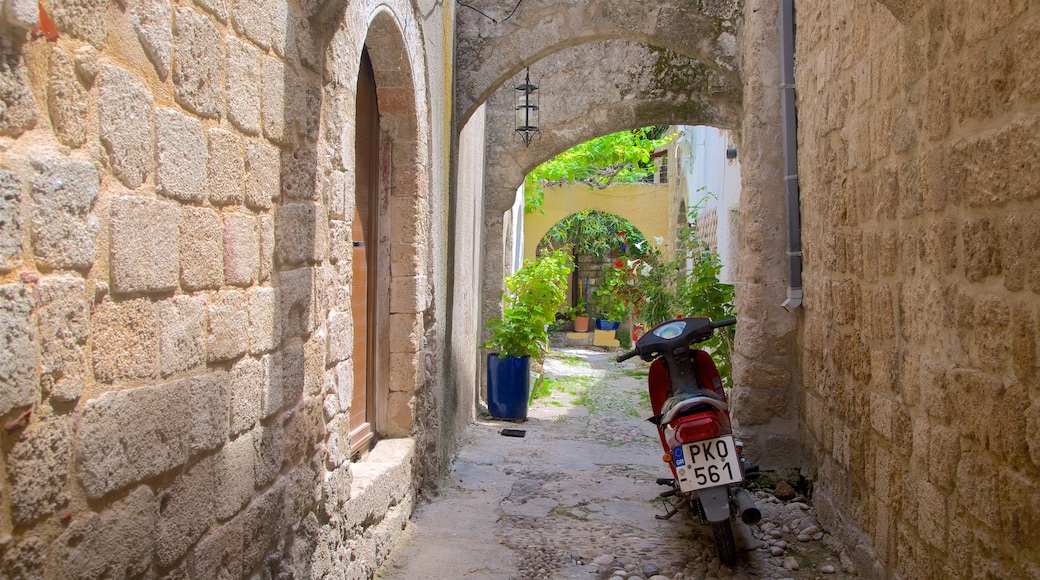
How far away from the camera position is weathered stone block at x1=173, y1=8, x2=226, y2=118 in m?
1.74

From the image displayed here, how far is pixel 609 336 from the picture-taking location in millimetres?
16391

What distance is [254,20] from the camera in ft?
6.86

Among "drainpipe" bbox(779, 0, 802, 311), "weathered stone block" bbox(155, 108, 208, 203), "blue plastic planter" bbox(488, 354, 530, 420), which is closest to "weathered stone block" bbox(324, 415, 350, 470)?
"weathered stone block" bbox(155, 108, 208, 203)

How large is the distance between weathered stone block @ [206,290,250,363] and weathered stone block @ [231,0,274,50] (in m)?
0.63

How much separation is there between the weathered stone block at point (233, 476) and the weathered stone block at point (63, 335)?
1.98 ft

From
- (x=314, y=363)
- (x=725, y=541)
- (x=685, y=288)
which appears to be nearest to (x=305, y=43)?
(x=314, y=363)

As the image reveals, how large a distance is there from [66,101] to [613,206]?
583 inches

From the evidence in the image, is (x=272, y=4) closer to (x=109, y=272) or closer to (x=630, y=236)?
(x=109, y=272)

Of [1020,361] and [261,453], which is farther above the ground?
[1020,361]

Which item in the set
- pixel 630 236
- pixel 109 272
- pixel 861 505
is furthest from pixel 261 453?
pixel 630 236

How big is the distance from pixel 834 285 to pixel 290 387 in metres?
2.56

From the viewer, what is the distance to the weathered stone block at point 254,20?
2.00 metres

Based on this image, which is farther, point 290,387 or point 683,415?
point 683,415

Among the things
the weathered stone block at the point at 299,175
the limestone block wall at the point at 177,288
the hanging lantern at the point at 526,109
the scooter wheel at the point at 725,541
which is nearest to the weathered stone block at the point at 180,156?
the limestone block wall at the point at 177,288
